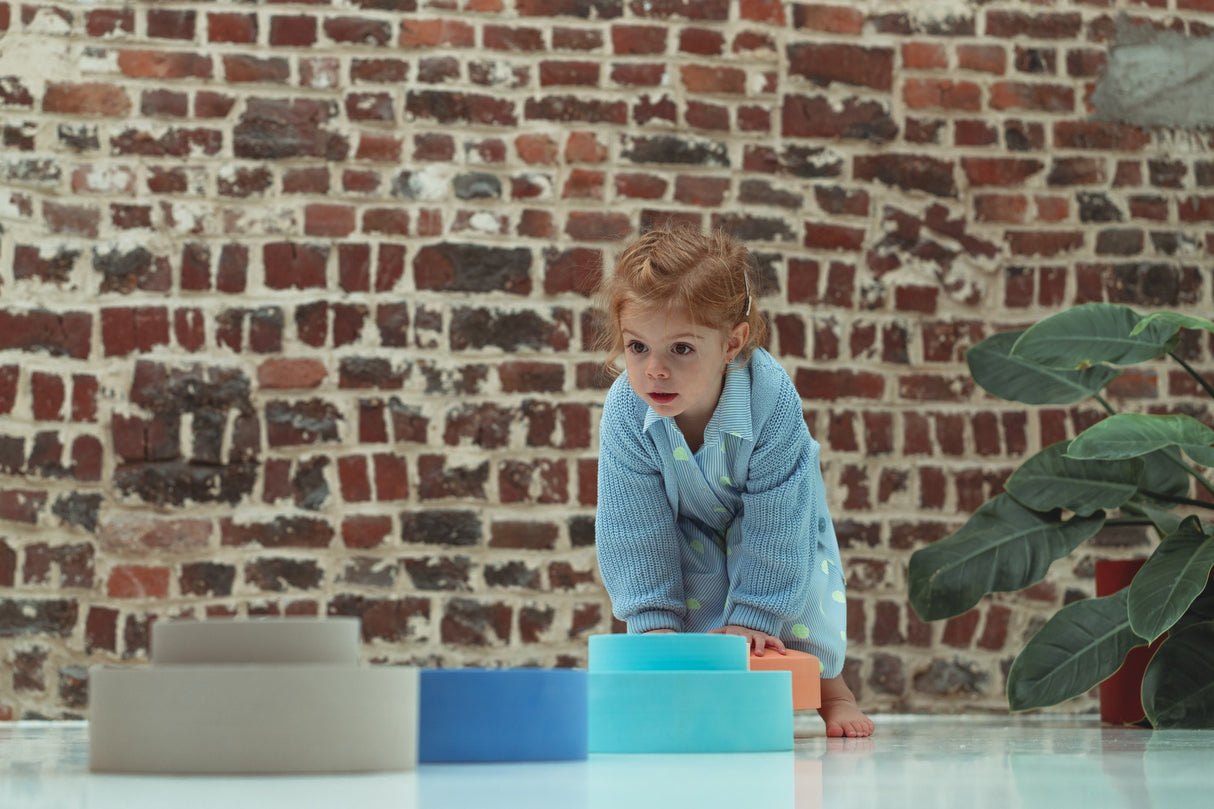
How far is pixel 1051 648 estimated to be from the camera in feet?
8.64

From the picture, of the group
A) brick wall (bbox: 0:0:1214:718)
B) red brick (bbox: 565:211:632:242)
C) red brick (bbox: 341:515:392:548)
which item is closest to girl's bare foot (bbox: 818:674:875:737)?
brick wall (bbox: 0:0:1214:718)

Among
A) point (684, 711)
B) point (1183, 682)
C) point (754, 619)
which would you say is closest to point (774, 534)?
point (754, 619)

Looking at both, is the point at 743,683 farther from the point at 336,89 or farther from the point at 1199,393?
the point at 1199,393

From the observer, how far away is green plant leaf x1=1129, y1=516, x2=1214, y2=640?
7.79ft

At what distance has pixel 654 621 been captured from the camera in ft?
7.15

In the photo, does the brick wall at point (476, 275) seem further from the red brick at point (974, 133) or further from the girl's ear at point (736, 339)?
the girl's ear at point (736, 339)

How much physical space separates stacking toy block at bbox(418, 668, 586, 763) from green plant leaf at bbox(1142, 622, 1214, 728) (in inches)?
67.3

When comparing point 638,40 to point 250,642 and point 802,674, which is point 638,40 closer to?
point 802,674

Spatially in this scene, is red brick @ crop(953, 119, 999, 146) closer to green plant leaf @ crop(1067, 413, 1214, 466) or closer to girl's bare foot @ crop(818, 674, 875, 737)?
green plant leaf @ crop(1067, 413, 1214, 466)

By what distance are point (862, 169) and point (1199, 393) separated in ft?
3.69

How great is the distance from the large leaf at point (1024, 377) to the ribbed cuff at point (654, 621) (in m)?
1.16

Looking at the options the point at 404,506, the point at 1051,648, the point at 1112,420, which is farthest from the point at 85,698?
the point at 1112,420

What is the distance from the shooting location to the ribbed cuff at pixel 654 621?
2178 mm

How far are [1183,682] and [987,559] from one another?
46 centimetres
